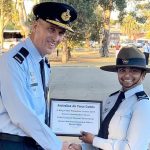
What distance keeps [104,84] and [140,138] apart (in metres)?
15.2

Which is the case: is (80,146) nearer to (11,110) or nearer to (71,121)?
(71,121)

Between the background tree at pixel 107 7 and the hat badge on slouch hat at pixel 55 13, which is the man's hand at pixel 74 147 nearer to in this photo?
the hat badge on slouch hat at pixel 55 13

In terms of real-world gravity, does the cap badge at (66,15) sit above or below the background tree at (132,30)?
above

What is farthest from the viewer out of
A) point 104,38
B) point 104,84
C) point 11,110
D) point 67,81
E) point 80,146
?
point 104,38

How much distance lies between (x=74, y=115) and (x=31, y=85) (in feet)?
3.23

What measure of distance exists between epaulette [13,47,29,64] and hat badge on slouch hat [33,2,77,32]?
27 centimetres

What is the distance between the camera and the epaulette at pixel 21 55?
115 inches

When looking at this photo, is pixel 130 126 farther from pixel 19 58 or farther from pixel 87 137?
Result: pixel 19 58

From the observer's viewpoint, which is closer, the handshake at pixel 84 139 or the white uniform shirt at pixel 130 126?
the white uniform shirt at pixel 130 126

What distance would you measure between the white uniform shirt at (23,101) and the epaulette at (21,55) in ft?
0.05

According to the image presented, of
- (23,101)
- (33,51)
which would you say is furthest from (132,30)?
(23,101)

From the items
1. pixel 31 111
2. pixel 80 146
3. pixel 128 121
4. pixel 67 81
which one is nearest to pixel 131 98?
pixel 128 121

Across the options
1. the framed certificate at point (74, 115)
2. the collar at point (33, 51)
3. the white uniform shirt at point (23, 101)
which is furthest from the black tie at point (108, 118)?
the collar at point (33, 51)

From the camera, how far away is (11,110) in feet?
9.41
